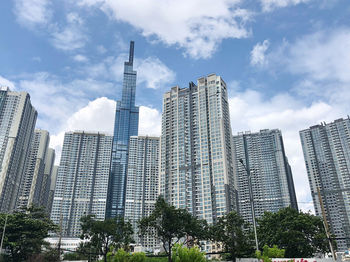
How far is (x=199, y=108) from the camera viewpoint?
371 feet

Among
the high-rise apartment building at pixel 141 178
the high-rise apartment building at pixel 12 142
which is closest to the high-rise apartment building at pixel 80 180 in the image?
the high-rise apartment building at pixel 141 178

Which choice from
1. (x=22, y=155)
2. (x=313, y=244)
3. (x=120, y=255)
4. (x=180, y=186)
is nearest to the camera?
(x=120, y=255)

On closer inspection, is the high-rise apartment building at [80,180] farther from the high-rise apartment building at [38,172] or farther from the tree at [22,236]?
the tree at [22,236]

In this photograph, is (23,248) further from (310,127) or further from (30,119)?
(310,127)

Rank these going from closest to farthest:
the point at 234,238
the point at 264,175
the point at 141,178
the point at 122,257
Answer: the point at 122,257 < the point at 234,238 < the point at 264,175 < the point at 141,178

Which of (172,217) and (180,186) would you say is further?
(180,186)

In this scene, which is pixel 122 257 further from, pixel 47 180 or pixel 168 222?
pixel 47 180

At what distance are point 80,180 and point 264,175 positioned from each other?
98.8m

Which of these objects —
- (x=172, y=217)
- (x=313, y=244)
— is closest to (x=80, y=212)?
(x=172, y=217)

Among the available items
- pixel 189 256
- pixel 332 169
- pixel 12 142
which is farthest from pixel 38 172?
pixel 189 256

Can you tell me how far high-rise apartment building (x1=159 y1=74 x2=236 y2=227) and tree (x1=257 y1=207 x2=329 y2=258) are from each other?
48.2 m

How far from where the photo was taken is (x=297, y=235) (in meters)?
41.8

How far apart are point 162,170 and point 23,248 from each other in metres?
72.4

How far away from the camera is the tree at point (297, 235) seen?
41.5 m
